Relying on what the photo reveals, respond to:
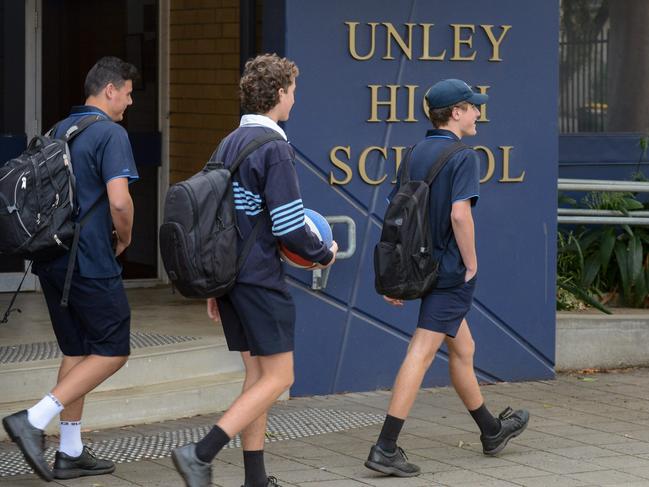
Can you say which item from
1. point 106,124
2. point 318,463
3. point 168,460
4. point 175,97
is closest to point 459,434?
point 318,463

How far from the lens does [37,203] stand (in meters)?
6.18

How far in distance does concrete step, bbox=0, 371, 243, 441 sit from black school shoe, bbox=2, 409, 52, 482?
1045mm

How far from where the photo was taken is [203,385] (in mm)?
7949

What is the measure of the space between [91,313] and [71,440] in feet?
2.10

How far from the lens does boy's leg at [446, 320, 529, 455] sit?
683 centimetres

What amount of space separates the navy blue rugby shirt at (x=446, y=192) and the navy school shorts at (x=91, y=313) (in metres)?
1.53

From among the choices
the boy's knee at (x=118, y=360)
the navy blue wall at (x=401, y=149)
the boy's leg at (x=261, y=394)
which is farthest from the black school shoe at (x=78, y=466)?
the navy blue wall at (x=401, y=149)

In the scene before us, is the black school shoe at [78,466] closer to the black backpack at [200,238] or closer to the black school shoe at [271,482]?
the black school shoe at [271,482]

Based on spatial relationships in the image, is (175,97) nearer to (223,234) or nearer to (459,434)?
(459,434)

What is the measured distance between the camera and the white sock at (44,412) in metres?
6.14

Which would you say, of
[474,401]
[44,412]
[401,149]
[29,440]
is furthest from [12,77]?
[474,401]

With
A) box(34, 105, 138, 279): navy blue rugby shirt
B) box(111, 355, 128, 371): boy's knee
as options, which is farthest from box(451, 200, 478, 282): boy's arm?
box(111, 355, 128, 371): boy's knee

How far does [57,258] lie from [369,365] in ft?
9.33

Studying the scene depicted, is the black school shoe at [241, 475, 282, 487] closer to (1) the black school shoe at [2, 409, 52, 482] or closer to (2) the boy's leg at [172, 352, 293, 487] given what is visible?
(2) the boy's leg at [172, 352, 293, 487]
